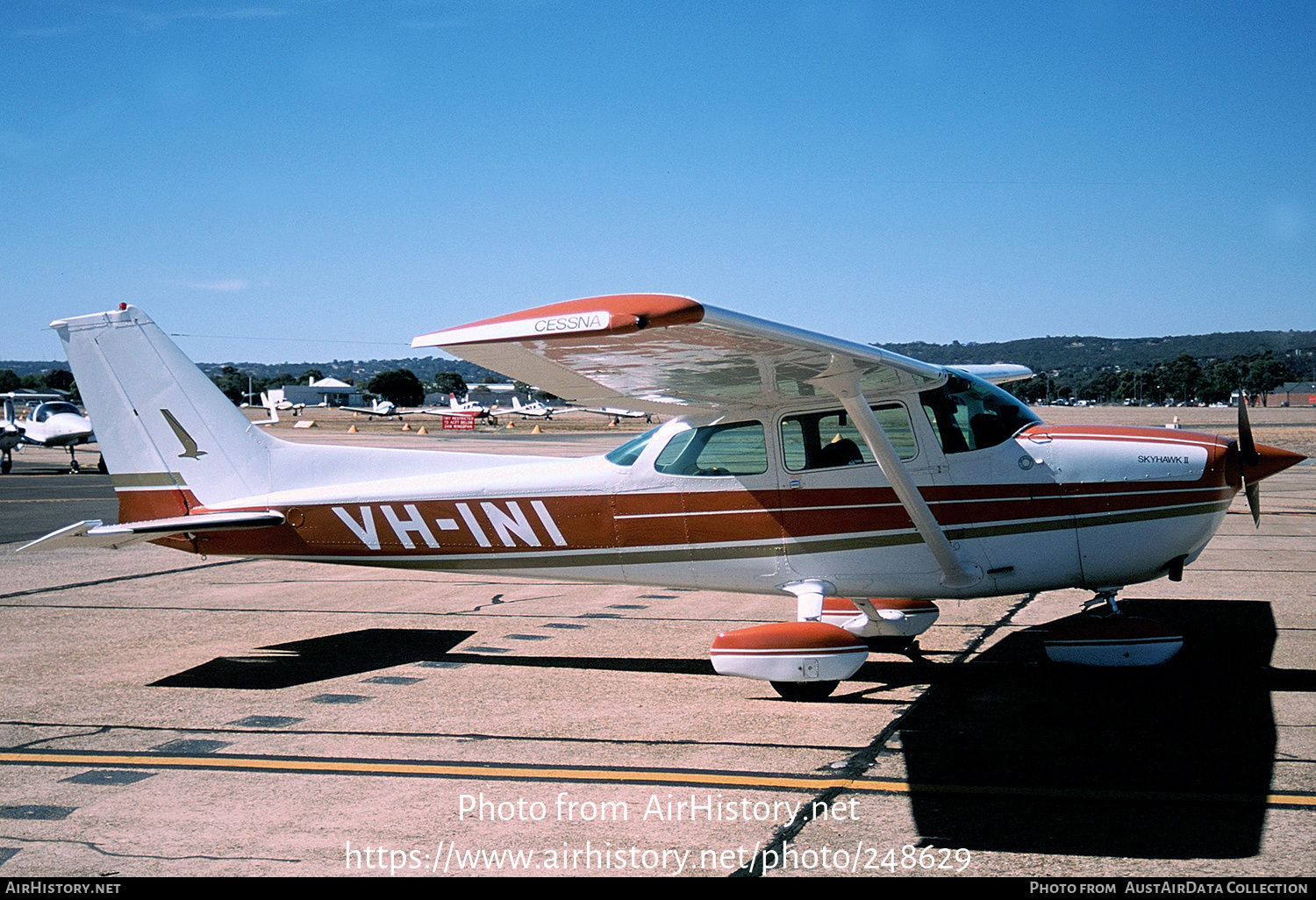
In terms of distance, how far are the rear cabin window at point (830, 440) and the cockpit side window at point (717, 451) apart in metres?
0.21

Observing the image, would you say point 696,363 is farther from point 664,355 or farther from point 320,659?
point 320,659

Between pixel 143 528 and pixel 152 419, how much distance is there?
1.16 meters

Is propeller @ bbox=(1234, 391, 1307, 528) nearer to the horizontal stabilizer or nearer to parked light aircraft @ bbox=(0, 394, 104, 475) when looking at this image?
the horizontal stabilizer

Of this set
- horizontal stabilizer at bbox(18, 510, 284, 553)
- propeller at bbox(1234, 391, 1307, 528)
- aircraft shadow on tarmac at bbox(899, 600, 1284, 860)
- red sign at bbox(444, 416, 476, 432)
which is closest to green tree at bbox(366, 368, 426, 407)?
red sign at bbox(444, 416, 476, 432)

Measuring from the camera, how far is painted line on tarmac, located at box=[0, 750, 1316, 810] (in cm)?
474

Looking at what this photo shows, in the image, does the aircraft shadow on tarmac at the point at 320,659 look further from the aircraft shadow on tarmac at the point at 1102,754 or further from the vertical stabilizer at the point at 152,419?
the aircraft shadow on tarmac at the point at 1102,754

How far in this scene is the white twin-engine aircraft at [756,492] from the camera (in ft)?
21.5

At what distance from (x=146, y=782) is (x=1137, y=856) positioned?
4.62 metres

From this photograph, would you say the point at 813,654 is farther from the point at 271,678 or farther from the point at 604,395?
the point at 271,678

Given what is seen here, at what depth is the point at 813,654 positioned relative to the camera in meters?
6.39

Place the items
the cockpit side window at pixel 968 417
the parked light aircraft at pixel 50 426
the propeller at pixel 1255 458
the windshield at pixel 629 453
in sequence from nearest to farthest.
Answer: the propeller at pixel 1255 458, the cockpit side window at pixel 968 417, the windshield at pixel 629 453, the parked light aircraft at pixel 50 426

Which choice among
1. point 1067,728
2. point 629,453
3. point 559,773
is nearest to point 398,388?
point 629,453

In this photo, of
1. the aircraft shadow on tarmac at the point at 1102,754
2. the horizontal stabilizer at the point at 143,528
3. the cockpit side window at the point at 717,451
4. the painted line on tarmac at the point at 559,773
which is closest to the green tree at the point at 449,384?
the horizontal stabilizer at the point at 143,528

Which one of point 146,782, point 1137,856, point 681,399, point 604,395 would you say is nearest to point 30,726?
point 146,782
